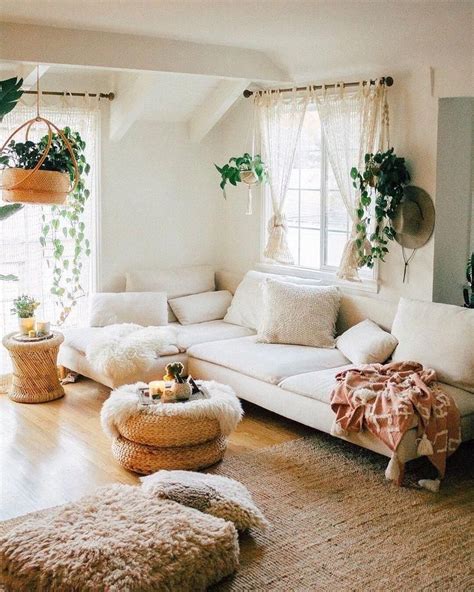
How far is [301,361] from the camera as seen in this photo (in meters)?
5.30

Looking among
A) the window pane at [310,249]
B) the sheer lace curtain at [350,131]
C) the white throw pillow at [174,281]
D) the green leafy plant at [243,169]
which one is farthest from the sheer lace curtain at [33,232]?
the sheer lace curtain at [350,131]

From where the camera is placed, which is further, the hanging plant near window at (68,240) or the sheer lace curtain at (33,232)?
the hanging plant near window at (68,240)

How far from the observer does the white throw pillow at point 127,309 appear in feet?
20.4

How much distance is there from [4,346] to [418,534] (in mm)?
3286

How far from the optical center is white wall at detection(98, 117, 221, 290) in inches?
257

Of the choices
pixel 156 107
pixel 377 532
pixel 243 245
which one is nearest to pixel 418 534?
pixel 377 532

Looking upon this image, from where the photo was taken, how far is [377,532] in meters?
3.73

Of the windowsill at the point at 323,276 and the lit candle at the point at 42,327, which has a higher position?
the windowsill at the point at 323,276

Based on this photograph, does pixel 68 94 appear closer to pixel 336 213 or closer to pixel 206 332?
pixel 206 332

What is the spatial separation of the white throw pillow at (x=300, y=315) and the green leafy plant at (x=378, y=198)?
389 mm

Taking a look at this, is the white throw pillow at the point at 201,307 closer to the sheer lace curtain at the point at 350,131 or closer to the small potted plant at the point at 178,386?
the sheer lace curtain at the point at 350,131

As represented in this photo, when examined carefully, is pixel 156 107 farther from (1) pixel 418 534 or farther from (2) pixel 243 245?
(1) pixel 418 534

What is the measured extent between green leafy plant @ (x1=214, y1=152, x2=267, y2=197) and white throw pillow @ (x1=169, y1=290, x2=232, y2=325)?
3.05ft

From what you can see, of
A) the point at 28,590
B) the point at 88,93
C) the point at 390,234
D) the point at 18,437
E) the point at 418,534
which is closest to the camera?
the point at 28,590
